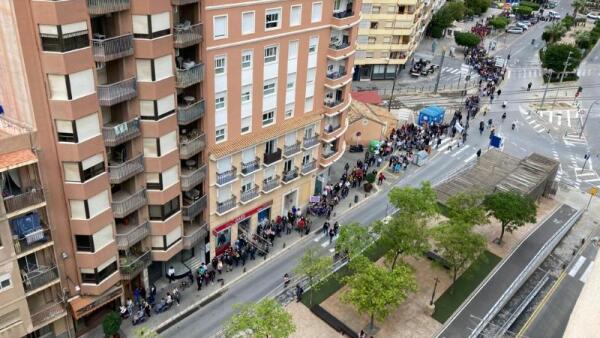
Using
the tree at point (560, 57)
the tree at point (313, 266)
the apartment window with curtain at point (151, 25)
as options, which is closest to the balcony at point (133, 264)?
the tree at point (313, 266)

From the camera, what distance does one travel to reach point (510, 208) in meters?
50.5

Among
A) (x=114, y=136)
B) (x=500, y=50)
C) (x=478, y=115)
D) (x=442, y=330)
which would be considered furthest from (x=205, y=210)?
(x=500, y=50)

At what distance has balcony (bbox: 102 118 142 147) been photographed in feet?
118

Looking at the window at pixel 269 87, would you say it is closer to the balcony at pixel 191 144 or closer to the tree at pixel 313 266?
the balcony at pixel 191 144

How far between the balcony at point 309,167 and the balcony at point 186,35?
19.4 meters

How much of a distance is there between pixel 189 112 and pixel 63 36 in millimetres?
11425

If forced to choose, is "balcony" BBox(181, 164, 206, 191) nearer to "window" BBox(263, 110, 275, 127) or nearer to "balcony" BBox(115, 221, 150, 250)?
"balcony" BBox(115, 221, 150, 250)

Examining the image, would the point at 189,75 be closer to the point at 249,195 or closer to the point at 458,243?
the point at 249,195

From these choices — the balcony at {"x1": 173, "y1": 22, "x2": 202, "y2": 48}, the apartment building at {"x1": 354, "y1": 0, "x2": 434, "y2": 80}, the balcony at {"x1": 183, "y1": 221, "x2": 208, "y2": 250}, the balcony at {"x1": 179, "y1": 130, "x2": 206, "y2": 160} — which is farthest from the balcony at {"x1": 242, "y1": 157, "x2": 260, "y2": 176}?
the apartment building at {"x1": 354, "y1": 0, "x2": 434, "y2": 80}

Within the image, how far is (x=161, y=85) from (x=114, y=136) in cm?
474

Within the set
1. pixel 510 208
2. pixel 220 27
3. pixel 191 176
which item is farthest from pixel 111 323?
pixel 510 208

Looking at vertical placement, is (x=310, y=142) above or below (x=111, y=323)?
above

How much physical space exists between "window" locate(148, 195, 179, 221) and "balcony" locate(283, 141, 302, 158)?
1211 cm

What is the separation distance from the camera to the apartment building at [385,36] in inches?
3671
